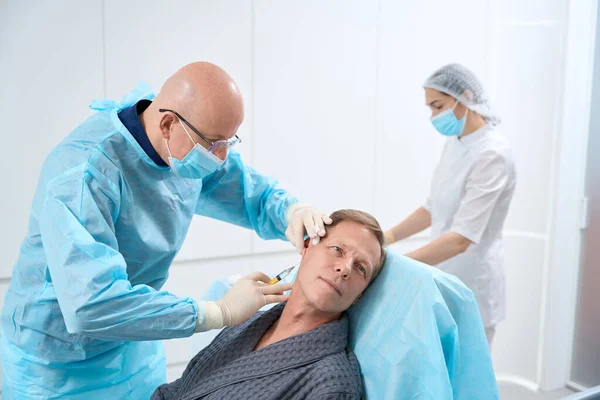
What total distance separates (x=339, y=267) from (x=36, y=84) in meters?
1.41

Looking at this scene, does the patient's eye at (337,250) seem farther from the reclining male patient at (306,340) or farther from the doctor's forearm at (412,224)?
the doctor's forearm at (412,224)

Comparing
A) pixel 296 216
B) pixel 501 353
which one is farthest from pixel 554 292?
pixel 296 216

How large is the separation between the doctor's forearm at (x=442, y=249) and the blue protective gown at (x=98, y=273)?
78 cm

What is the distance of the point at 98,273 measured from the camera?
126 centimetres

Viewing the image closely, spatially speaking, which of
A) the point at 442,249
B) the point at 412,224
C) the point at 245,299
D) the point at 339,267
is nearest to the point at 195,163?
the point at 245,299

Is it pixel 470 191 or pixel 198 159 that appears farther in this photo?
pixel 470 191

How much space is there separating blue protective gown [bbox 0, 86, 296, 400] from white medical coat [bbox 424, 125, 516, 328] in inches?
36.7

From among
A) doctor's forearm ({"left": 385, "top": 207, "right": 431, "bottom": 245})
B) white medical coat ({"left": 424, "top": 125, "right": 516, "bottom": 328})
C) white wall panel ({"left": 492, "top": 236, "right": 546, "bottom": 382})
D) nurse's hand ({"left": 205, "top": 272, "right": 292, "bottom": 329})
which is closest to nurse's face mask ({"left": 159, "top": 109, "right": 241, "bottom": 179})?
nurse's hand ({"left": 205, "top": 272, "right": 292, "bottom": 329})

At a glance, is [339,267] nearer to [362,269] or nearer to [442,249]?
[362,269]

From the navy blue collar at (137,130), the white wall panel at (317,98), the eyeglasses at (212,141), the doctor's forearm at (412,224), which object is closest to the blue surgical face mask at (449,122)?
the doctor's forearm at (412,224)

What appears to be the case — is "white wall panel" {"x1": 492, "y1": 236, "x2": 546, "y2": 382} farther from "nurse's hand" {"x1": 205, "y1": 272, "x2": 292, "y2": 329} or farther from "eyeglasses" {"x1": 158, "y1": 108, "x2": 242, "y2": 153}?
"eyeglasses" {"x1": 158, "y1": 108, "x2": 242, "y2": 153}

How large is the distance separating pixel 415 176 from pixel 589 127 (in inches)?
34.8

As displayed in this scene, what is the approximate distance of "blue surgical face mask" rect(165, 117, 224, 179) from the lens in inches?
57.7

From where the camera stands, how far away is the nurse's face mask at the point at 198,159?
4.79ft
